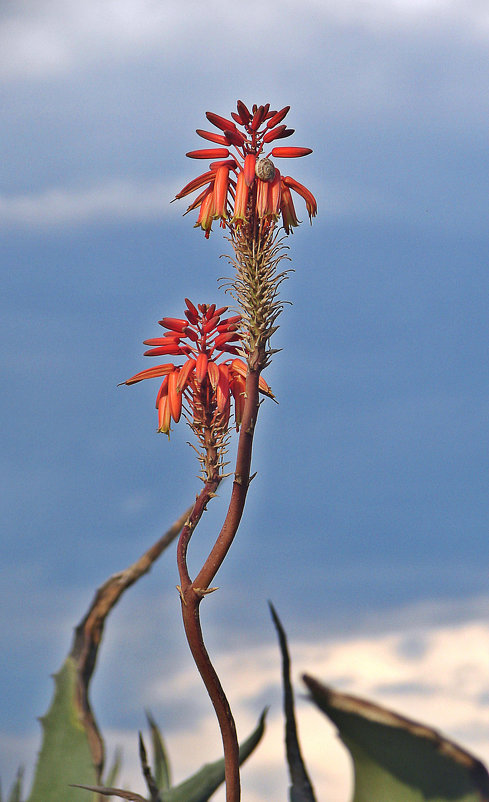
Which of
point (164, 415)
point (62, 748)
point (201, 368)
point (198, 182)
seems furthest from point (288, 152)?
point (62, 748)

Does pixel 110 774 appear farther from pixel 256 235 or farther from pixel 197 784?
pixel 256 235

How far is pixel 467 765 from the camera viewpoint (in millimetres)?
1898

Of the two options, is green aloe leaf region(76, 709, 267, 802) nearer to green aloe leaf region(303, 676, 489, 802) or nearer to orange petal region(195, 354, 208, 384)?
green aloe leaf region(303, 676, 489, 802)

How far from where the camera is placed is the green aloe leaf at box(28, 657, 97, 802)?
8.49 ft

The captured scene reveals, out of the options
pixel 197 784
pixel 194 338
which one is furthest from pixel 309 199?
pixel 197 784

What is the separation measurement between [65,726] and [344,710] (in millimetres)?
1069

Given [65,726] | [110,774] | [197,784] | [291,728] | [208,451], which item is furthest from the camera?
[110,774]

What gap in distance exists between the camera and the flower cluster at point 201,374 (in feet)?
7.28

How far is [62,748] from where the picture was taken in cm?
261

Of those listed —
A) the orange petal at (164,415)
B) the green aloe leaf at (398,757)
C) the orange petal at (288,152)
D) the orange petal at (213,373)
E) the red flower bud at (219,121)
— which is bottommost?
the green aloe leaf at (398,757)

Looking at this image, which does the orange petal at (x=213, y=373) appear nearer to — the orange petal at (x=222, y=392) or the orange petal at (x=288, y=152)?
the orange petal at (x=222, y=392)

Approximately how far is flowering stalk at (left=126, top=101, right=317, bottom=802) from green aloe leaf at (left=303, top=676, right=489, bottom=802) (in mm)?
379

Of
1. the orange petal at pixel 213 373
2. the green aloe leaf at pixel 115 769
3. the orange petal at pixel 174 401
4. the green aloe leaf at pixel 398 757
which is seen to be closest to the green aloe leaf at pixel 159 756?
the green aloe leaf at pixel 115 769

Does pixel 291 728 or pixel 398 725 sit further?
pixel 291 728
